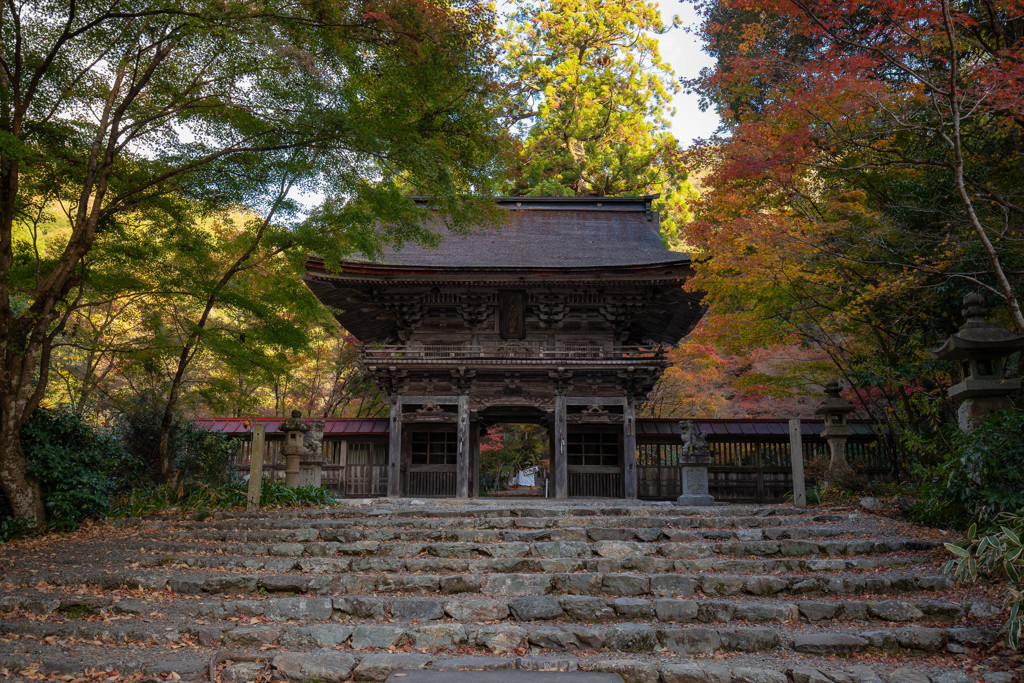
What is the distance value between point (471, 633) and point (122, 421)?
10.7 metres

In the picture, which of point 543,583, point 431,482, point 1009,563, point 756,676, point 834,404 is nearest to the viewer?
point 756,676

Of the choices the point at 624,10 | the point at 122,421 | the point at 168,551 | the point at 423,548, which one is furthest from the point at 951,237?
the point at 624,10

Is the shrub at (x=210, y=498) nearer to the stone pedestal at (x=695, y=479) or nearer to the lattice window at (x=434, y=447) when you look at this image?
the lattice window at (x=434, y=447)

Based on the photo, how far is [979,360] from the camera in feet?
27.7

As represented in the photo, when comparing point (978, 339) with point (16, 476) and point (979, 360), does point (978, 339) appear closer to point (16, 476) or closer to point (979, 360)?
point (979, 360)

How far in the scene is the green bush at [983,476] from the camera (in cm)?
717

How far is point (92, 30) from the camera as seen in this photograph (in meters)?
8.05

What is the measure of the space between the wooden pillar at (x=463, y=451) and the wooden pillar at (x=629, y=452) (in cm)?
380

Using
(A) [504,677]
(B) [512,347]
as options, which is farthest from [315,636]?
(B) [512,347]

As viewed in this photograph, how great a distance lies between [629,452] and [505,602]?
404 inches

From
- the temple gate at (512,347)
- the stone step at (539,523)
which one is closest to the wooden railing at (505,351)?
the temple gate at (512,347)

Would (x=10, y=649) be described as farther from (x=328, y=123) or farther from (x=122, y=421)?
(x=122, y=421)

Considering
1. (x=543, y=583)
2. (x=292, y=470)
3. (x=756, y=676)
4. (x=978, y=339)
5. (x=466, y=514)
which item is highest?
(x=978, y=339)

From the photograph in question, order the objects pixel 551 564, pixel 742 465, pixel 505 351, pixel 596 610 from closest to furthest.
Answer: pixel 596 610, pixel 551 564, pixel 505 351, pixel 742 465
